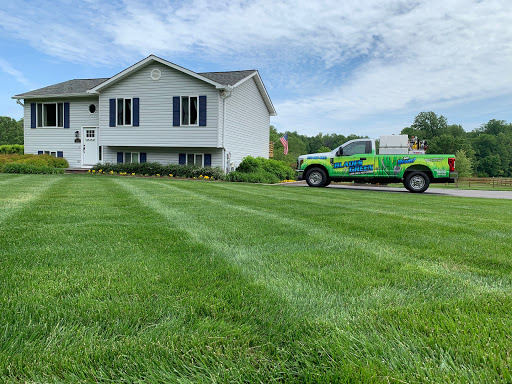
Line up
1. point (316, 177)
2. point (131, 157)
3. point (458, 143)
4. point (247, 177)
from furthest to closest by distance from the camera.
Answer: point (458, 143) → point (131, 157) → point (247, 177) → point (316, 177)

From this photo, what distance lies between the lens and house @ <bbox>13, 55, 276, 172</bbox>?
17516 millimetres

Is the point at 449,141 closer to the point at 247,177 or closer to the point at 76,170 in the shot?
the point at 247,177

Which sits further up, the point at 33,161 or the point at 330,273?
the point at 33,161

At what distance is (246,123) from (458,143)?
65398 mm

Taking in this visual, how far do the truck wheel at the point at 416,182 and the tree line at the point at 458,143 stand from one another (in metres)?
38.7

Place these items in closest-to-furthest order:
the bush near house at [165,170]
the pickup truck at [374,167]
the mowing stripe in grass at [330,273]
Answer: the mowing stripe in grass at [330,273] < the pickup truck at [374,167] < the bush near house at [165,170]

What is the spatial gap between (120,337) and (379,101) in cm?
3638

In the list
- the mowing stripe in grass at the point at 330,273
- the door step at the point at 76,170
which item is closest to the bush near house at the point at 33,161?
the door step at the point at 76,170

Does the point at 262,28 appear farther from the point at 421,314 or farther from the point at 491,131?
the point at 491,131

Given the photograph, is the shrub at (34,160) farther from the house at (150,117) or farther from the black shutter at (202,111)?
the black shutter at (202,111)

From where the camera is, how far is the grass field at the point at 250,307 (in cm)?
125

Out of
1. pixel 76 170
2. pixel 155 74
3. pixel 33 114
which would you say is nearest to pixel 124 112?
pixel 155 74

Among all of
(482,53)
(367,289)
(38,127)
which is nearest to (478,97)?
(482,53)

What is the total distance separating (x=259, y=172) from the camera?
17.6m
